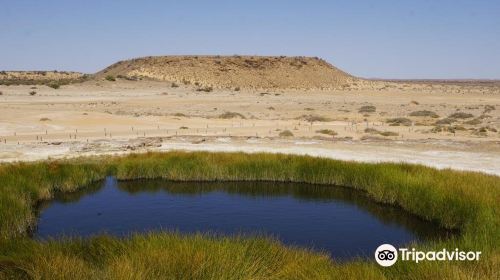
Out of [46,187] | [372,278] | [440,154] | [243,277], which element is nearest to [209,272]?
[243,277]

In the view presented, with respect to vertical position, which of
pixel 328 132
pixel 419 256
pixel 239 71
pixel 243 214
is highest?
pixel 239 71

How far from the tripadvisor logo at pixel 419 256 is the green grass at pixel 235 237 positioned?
0.16 m

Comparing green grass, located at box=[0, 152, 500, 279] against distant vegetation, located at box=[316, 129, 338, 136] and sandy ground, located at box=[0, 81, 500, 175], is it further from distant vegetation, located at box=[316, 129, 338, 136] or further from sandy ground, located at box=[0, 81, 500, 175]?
distant vegetation, located at box=[316, 129, 338, 136]

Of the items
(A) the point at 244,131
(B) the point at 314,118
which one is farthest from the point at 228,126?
(B) the point at 314,118

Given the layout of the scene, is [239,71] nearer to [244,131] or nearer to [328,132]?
[244,131]

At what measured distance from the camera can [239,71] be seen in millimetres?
117875

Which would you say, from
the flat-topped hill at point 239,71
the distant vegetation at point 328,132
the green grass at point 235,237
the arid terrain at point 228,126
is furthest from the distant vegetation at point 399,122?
the flat-topped hill at point 239,71

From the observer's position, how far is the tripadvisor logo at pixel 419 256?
9.12 metres

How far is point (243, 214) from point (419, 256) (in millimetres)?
8383

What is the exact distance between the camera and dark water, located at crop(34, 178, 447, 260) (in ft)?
48.6

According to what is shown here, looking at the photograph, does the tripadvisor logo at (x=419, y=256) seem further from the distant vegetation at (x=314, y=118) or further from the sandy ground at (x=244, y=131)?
the distant vegetation at (x=314, y=118)

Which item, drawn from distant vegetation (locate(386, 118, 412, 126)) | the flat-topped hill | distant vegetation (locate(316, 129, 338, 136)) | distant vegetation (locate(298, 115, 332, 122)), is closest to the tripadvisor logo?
distant vegetation (locate(316, 129, 338, 136))

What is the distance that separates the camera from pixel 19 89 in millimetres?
69625

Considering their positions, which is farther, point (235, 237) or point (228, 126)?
point (228, 126)
